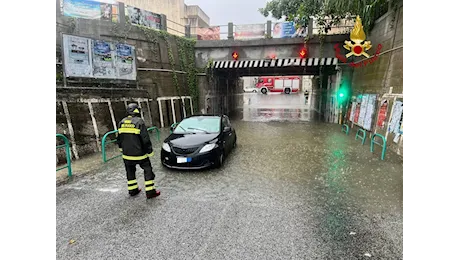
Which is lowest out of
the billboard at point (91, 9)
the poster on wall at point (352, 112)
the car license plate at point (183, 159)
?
the car license plate at point (183, 159)

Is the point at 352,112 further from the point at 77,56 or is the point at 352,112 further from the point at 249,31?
the point at 77,56

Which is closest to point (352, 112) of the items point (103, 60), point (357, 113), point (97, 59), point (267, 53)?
point (357, 113)

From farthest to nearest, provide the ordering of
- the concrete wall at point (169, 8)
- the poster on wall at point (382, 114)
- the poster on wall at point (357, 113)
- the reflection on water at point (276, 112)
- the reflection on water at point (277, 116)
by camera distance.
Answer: the concrete wall at point (169, 8) → the reflection on water at point (276, 112) → the reflection on water at point (277, 116) → the poster on wall at point (357, 113) → the poster on wall at point (382, 114)

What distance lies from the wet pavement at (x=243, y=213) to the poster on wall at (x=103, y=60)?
4.98m

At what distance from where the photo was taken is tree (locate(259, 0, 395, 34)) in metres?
11.5

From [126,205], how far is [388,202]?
538 cm

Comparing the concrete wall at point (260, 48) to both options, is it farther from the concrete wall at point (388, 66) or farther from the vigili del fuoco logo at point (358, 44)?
the vigili del fuoco logo at point (358, 44)

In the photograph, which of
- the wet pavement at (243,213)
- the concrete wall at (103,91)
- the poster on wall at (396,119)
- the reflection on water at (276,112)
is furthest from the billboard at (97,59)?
the poster on wall at (396,119)

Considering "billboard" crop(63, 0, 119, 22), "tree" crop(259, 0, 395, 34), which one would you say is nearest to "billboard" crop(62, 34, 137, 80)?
"billboard" crop(63, 0, 119, 22)

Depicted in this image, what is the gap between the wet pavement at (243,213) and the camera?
3.96 meters

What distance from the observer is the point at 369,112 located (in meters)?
12.0

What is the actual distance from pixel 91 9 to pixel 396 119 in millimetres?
14721

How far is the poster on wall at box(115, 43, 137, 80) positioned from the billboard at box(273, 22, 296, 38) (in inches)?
Answer: 355

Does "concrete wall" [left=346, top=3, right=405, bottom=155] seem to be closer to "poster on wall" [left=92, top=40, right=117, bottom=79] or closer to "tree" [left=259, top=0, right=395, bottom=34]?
"tree" [left=259, top=0, right=395, bottom=34]
